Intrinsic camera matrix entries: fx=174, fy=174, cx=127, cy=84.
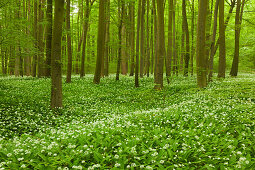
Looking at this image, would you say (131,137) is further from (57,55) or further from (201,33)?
(201,33)

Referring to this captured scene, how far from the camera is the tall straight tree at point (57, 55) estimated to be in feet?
27.6

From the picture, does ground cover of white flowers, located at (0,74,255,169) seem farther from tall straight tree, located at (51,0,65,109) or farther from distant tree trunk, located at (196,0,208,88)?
distant tree trunk, located at (196,0,208,88)

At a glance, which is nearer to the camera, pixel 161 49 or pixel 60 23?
pixel 60 23

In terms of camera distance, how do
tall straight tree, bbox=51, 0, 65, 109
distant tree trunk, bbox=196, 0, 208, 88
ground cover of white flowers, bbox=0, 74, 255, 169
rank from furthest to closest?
distant tree trunk, bbox=196, 0, 208, 88 < tall straight tree, bbox=51, 0, 65, 109 < ground cover of white flowers, bbox=0, 74, 255, 169

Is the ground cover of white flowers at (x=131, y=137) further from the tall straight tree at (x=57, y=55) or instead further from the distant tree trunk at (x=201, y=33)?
the distant tree trunk at (x=201, y=33)

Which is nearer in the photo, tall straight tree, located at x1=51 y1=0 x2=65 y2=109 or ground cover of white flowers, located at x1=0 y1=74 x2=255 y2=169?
ground cover of white flowers, located at x1=0 y1=74 x2=255 y2=169

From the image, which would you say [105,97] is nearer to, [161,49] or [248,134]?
[161,49]

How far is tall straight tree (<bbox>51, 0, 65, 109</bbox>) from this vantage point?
8.41 meters

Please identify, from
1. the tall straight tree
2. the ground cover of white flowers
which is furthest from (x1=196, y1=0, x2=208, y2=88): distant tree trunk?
the tall straight tree

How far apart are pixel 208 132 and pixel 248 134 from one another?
1.18m

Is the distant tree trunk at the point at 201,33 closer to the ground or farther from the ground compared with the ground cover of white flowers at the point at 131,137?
farther from the ground

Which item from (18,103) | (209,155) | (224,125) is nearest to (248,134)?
(224,125)

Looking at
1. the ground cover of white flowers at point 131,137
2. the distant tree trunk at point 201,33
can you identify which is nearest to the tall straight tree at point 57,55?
the ground cover of white flowers at point 131,137

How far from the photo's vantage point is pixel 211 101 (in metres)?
8.91
